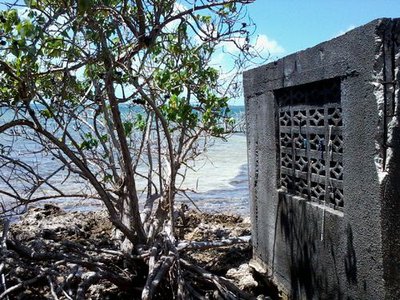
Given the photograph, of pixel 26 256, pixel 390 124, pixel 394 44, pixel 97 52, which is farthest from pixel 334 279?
pixel 26 256

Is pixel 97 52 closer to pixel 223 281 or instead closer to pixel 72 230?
pixel 223 281

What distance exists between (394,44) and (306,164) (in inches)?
56.2

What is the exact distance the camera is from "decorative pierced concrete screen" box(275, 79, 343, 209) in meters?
3.88

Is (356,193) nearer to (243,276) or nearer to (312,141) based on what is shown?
(312,141)

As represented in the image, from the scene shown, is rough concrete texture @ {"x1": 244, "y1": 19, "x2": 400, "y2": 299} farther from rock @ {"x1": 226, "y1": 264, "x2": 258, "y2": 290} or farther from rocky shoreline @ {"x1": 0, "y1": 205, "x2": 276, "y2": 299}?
rocky shoreline @ {"x1": 0, "y1": 205, "x2": 276, "y2": 299}

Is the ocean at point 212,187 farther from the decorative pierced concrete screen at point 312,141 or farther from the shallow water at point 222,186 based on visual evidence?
the decorative pierced concrete screen at point 312,141

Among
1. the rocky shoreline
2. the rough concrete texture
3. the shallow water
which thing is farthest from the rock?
the shallow water

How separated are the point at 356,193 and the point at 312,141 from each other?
2.51 ft

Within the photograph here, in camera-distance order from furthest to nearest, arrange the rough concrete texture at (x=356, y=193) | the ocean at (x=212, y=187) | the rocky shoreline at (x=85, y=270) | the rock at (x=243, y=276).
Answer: the ocean at (x=212, y=187)
the rock at (x=243, y=276)
the rocky shoreline at (x=85, y=270)
the rough concrete texture at (x=356, y=193)

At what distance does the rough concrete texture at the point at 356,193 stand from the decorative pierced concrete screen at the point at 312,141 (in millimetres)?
82

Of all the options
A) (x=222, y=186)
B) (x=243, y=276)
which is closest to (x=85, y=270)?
(x=243, y=276)

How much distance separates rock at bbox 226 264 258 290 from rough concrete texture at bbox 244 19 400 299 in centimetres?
59

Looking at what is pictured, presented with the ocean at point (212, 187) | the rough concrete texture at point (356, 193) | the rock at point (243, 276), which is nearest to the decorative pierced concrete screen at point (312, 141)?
the rough concrete texture at point (356, 193)

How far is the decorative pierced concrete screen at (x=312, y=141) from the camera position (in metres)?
3.88
